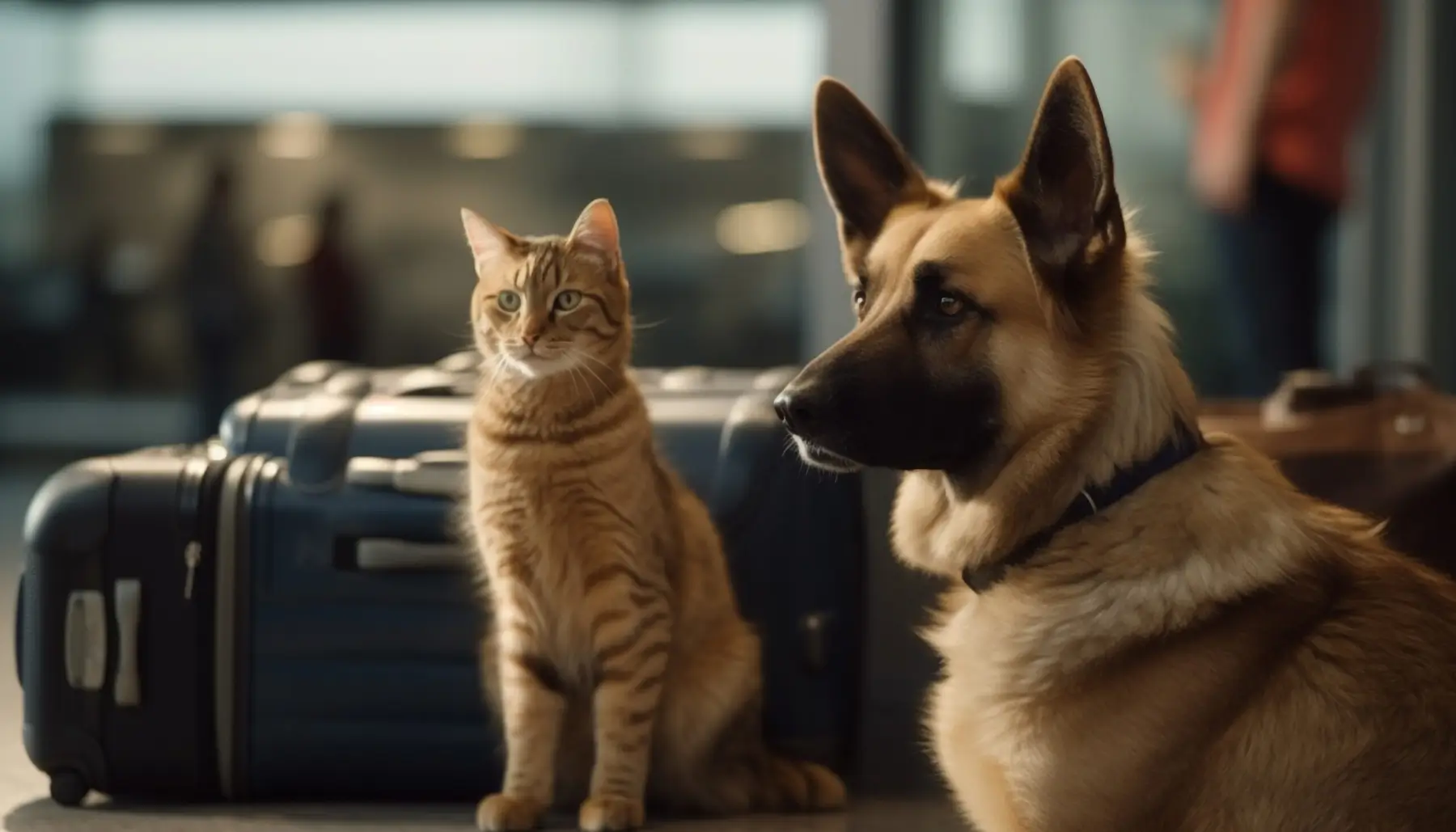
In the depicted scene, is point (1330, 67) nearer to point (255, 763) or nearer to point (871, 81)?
point (871, 81)


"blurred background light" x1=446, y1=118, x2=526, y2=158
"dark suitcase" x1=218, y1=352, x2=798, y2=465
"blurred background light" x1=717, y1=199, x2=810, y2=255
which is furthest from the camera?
"blurred background light" x1=446, y1=118, x2=526, y2=158

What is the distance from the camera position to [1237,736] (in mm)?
1404

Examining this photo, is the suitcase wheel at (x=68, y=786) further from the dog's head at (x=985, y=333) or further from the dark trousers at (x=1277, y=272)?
the dark trousers at (x=1277, y=272)

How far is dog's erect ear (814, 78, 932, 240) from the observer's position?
5.64ft

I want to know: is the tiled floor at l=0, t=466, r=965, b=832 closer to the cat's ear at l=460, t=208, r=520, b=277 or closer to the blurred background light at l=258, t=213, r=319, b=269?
the cat's ear at l=460, t=208, r=520, b=277

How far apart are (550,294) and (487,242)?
4.7 inches

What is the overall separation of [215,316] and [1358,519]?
6.24 meters

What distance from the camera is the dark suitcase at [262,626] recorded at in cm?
209

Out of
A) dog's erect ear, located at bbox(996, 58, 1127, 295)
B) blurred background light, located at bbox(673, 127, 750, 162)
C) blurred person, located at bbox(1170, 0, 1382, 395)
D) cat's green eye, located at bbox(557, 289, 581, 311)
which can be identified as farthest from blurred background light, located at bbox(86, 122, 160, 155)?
dog's erect ear, located at bbox(996, 58, 1127, 295)

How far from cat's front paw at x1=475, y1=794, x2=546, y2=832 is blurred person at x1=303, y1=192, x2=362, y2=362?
5.25 meters

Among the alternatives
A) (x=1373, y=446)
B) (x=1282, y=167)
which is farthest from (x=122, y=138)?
(x=1373, y=446)

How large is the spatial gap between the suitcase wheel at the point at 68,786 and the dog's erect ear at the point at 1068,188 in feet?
4.80

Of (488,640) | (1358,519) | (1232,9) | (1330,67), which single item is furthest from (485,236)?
(1232,9)

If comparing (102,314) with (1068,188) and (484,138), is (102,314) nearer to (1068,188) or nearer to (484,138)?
(484,138)
